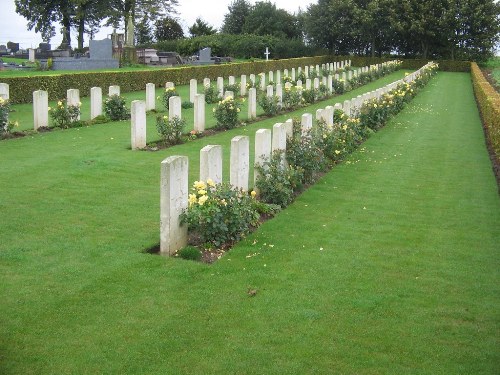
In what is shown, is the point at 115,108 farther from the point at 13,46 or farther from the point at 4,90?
the point at 13,46

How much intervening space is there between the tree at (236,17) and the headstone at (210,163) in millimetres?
62390

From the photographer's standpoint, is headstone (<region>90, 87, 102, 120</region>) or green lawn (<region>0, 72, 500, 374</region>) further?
headstone (<region>90, 87, 102, 120</region>)

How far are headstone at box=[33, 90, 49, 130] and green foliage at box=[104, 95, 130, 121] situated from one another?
1.84m

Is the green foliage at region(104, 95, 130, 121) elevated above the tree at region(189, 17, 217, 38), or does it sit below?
below

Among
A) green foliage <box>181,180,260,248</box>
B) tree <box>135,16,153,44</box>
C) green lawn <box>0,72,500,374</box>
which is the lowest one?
green lawn <box>0,72,500,374</box>

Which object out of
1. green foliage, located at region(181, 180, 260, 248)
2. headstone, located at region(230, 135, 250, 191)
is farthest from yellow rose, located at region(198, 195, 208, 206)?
headstone, located at region(230, 135, 250, 191)

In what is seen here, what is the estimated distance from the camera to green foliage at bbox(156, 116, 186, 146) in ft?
42.8

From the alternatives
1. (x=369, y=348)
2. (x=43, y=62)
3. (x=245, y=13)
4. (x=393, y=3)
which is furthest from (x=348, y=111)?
(x=245, y=13)

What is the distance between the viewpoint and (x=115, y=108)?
16219 millimetres

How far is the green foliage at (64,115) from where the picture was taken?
14641 millimetres

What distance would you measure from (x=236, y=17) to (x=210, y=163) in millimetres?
63100

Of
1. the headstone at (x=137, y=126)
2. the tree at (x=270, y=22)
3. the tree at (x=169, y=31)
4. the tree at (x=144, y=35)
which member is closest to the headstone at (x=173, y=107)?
the headstone at (x=137, y=126)

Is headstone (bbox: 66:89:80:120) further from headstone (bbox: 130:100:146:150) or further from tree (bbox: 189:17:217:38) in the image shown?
tree (bbox: 189:17:217:38)

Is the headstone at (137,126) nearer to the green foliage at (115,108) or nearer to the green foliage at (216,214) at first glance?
the green foliage at (115,108)
